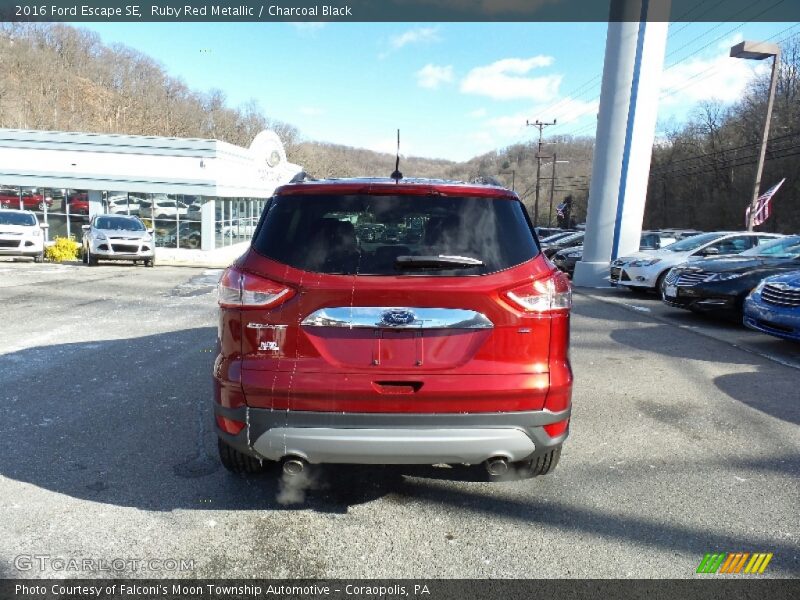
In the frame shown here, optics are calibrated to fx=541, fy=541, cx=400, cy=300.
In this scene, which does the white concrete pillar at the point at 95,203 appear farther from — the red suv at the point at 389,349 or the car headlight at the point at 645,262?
the red suv at the point at 389,349

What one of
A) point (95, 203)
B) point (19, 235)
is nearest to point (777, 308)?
point (19, 235)

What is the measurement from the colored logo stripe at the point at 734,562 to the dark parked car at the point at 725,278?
6.89m

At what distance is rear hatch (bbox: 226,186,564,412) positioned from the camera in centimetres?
257

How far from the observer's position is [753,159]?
4259cm

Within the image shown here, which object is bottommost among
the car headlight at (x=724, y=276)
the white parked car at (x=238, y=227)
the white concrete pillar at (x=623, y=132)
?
the white parked car at (x=238, y=227)

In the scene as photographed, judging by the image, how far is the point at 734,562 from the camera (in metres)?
2.64

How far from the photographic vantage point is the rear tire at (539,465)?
10.1ft

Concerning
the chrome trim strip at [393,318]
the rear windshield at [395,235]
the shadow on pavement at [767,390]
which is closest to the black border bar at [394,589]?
the chrome trim strip at [393,318]

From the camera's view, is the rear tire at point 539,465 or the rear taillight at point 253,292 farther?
the rear tire at point 539,465

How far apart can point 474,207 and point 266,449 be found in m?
1.60

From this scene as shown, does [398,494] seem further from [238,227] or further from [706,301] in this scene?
[238,227]

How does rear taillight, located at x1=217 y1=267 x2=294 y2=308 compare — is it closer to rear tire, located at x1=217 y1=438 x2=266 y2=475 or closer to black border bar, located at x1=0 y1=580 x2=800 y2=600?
rear tire, located at x1=217 y1=438 x2=266 y2=475

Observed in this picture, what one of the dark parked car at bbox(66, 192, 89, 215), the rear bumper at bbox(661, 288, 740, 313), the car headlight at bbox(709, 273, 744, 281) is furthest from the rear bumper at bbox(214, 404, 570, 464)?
the dark parked car at bbox(66, 192, 89, 215)

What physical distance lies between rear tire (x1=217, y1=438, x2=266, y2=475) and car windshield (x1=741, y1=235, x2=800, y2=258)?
992cm
